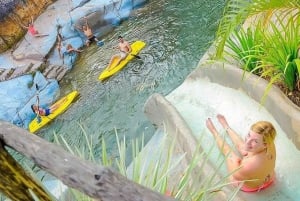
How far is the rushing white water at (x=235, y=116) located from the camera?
3.58 m

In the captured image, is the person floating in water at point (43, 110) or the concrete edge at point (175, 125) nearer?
the concrete edge at point (175, 125)

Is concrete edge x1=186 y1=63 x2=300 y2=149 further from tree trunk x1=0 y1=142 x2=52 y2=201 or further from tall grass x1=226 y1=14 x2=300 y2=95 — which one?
tree trunk x1=0 y1=142 x2=52 y2=201

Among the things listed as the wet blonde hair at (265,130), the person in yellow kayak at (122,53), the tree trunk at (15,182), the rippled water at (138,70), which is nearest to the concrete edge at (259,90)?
the wet blonde hair at (265,130)

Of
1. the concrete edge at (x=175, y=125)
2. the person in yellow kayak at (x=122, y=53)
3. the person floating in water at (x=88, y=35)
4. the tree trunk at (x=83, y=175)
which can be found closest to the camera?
the tree trunk at (x=83, y=175)

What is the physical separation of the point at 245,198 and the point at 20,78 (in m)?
7.23

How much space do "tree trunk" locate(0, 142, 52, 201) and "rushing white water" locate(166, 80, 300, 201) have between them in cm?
175

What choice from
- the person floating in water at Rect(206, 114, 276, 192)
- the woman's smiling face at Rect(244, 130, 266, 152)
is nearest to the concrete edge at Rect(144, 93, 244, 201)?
the person floating in water at Rect(206, 114, 276, 192)

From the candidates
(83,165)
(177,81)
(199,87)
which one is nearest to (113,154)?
(199,87)

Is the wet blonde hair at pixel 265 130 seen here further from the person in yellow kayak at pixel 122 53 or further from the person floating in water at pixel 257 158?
the person in yellow kayak at pixel 122 53

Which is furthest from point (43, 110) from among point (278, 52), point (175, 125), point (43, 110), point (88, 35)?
point (278, 52)

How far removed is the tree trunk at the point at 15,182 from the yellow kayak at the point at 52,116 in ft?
22.6

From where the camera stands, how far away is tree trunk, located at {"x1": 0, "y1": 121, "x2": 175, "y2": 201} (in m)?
1.16

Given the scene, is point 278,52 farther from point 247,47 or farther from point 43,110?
point 43,110

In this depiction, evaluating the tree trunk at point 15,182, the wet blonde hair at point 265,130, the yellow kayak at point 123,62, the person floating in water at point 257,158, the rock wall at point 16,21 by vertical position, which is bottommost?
the yellow kayak at point 123,62
